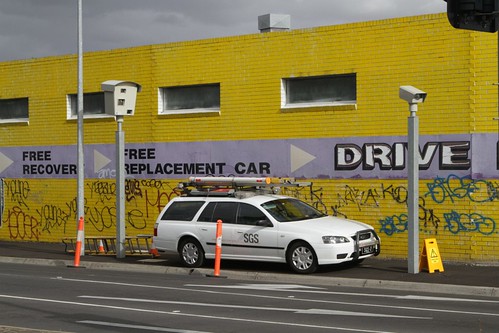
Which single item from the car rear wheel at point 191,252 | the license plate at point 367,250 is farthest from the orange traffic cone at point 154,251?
the license plate at point 367,250

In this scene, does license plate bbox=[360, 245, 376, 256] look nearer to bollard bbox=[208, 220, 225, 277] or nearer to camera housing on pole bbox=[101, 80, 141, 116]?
bollard bbox=[208, 220, 225, 277]

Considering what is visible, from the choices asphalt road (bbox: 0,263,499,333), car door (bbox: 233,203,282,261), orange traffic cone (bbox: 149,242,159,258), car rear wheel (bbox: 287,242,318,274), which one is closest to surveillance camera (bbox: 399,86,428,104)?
car rear wheel (bbox: 287,242,318,274)

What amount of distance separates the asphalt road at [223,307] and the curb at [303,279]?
0.33 m

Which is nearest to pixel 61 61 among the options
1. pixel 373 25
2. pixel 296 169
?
pixel 296 169

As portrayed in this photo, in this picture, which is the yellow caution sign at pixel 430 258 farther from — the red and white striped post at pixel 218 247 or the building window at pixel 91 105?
the building window at pixel 91 105

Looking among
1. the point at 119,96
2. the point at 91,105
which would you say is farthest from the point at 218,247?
the point at 91,105

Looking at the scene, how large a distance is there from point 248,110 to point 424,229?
557cm

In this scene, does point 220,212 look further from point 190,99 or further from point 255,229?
point 190,99

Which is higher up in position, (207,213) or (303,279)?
(207,213)

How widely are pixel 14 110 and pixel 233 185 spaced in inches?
447

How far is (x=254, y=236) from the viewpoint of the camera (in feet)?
58.2

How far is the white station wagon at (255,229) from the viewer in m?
17.0

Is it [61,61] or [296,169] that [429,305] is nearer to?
[296,169]

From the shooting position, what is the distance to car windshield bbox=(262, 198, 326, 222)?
17.8 metres
